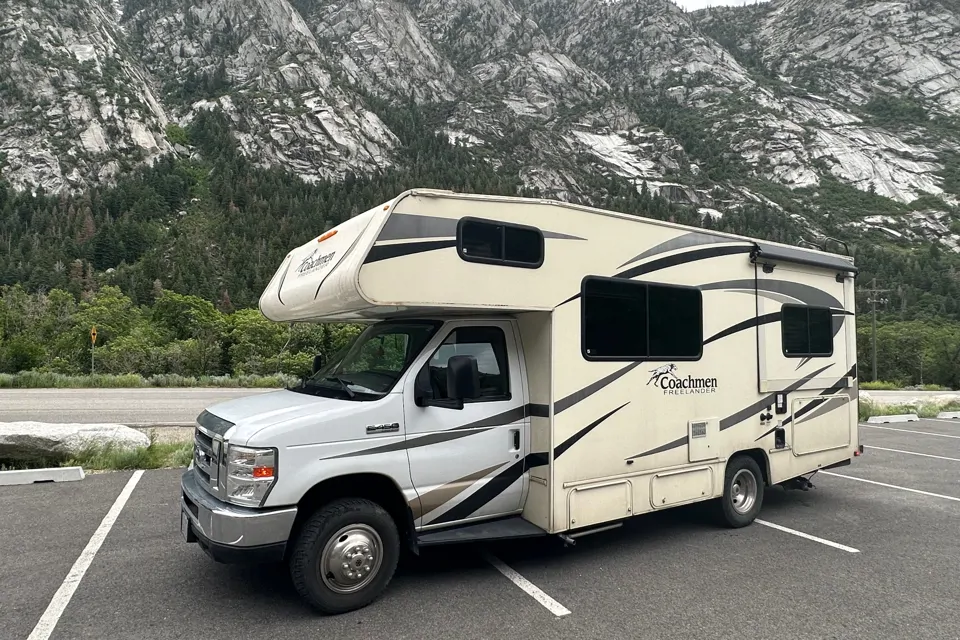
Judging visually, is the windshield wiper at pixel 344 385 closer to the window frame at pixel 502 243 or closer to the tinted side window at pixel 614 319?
the window frame at pixel 502 243

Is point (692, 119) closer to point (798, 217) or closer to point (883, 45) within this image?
point (798, 217)

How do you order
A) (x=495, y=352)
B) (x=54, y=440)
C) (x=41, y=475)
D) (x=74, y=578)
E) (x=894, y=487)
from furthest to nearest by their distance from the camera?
(x=894, y=487) < (x=54, y=440) < (x=41, y=475) < (x=495, y=352) < (x=74, y=578)

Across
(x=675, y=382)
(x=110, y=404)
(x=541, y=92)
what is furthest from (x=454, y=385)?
(x=541, y=92)

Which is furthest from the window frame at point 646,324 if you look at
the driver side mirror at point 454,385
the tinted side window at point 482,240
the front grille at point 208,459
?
the front grille at point 208,459

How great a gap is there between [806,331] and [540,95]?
528ft

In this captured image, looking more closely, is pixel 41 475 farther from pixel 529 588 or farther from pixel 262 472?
pixel 529 588

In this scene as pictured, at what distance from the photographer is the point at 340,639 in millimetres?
4016

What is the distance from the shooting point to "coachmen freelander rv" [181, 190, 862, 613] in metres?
4.34

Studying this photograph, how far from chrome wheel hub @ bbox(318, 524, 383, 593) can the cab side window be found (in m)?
1.37

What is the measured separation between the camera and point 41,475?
780cm

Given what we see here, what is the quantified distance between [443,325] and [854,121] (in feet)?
604

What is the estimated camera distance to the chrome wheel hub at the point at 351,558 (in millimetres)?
4336

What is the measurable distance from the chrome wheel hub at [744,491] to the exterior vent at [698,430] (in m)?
0.87

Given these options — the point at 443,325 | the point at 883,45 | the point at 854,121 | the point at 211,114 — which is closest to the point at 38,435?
the point at 443,325
